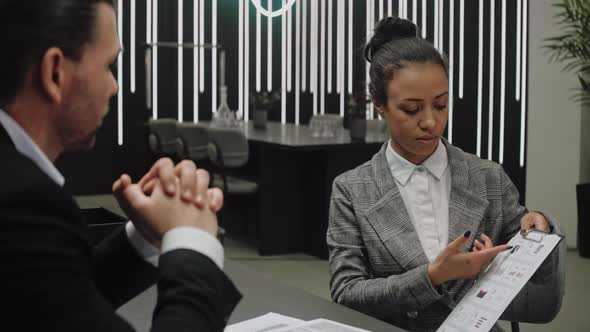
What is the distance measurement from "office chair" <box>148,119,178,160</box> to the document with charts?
5.34 metres

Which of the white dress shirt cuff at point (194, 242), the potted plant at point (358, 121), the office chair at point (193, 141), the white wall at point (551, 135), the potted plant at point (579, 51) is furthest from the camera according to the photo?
the office chair at point (193, 141)

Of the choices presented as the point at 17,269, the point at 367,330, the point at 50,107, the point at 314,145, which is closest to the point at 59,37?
the point at 50,107

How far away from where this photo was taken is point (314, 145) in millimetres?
5441

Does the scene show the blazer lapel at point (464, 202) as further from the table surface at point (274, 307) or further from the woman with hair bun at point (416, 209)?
the table surface at point (274, 307)

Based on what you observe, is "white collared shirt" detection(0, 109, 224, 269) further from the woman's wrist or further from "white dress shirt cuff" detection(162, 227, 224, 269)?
the woman's wrist

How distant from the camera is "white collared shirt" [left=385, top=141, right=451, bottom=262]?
188 centimetres

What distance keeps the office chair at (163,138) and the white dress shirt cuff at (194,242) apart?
592 centimetres

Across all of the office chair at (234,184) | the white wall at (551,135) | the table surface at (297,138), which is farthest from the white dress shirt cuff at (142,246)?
the white wall at (551,135)

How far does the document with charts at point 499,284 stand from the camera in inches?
57.3

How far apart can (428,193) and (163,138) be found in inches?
202

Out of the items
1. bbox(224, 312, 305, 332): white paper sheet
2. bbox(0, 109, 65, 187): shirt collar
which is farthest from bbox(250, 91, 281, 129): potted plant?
bbox(0, 109, 65, 187): shirt collar

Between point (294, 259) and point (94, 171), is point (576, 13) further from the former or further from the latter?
point (94, 171)

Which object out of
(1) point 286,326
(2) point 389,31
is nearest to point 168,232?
(1) point 286,326

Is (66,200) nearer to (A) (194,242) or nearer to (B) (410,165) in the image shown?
(A) (194,242)
